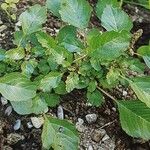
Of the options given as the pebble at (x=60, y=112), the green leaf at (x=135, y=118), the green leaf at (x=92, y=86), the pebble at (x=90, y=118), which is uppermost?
the green leaf at (x=92, y=86)

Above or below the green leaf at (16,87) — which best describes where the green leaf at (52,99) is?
below

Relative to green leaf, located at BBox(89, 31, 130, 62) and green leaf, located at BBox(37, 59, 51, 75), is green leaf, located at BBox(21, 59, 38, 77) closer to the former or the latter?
green leaf, located at BBox(37, 59, 51, 75)

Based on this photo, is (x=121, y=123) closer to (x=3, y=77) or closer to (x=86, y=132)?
(x=86, y=132)

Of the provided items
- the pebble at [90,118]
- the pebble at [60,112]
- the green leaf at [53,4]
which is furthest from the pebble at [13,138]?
the green leaf at [53,4]

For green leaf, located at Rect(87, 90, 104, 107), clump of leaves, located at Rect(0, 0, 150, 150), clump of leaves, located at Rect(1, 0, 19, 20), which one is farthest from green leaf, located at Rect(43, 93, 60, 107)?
clump of leaves, located at Rect(1, 0, 19, 20)

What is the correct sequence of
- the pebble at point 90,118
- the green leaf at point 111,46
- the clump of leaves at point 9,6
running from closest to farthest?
the green leaf at point 111,46 < the pebble at point 90,118 < the clump of leaves at point 9,6

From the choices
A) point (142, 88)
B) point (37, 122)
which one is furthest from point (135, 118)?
point (37, 122)

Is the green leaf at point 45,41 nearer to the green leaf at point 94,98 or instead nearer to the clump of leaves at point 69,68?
the clump of leaves at point 69,68

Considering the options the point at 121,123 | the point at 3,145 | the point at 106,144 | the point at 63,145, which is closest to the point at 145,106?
the point at 121,123
